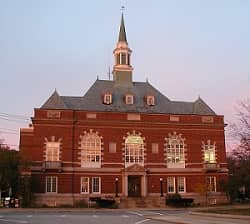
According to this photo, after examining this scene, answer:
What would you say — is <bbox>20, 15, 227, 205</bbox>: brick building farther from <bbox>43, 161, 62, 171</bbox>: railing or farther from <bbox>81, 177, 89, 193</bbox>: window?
<bbox>43, 161, 62, 171</bbox>: railing

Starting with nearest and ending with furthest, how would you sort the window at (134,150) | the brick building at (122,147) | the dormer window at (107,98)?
the brick building at (122,147), the window at (134,150), the dormer window at (107,98)

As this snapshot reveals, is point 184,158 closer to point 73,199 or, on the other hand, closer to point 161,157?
point 161,157

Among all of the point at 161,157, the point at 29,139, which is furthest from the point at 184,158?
the point at 29,139

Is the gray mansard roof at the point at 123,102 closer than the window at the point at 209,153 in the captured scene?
Yes

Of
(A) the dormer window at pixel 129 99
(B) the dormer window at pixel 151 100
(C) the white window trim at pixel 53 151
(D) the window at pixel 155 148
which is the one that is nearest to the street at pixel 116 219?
(C) the white window trim at pixel 53 151

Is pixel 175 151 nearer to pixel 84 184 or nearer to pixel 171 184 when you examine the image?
pixel 171 184

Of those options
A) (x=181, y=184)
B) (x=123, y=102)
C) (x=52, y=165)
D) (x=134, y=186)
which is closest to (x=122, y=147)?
(x=134, y=186)

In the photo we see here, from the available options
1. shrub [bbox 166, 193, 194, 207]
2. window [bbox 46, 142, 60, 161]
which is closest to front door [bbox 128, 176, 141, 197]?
shrub [bbox 166, 193, 194, 207]

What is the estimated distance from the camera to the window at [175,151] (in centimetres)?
5740

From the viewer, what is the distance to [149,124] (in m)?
57.4

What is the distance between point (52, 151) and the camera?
54.2 metres

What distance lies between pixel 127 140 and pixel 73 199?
401 inches

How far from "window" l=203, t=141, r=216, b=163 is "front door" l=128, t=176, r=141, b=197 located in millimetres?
9660

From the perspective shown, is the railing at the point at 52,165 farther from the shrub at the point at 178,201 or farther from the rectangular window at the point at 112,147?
the shrub at the point at 178,201
